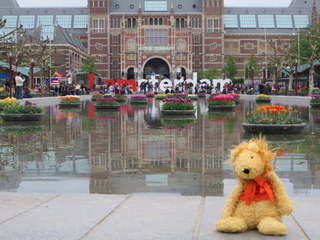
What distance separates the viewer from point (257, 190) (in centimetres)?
482

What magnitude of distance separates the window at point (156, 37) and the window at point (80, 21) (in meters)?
17.8

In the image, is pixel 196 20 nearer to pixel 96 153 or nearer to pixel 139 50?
pixel 139 50

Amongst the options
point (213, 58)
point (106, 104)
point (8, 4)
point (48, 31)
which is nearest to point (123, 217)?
point (106, 104)

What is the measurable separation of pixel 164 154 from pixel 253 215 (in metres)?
5.42

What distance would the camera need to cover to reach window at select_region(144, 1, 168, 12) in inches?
3905

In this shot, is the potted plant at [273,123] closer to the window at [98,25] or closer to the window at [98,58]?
the window at [98,58]

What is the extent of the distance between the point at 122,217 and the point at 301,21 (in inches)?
4087

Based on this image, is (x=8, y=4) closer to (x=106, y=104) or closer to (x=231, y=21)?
(x=231, y=21)

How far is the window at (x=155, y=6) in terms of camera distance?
325ft

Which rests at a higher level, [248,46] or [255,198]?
[248,46]

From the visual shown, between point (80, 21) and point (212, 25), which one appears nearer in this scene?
point (212, 25)

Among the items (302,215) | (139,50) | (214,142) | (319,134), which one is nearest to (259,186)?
(302,215)

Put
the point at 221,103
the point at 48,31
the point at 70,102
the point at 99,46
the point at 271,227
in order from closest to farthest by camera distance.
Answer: the point at 271,227, the point at 221,103, the point at 70,102, the point at 48,31, the point at 99,46

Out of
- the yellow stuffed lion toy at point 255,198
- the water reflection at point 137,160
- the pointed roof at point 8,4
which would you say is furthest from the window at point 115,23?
the yellow stuffed lion toy at point 255,198
